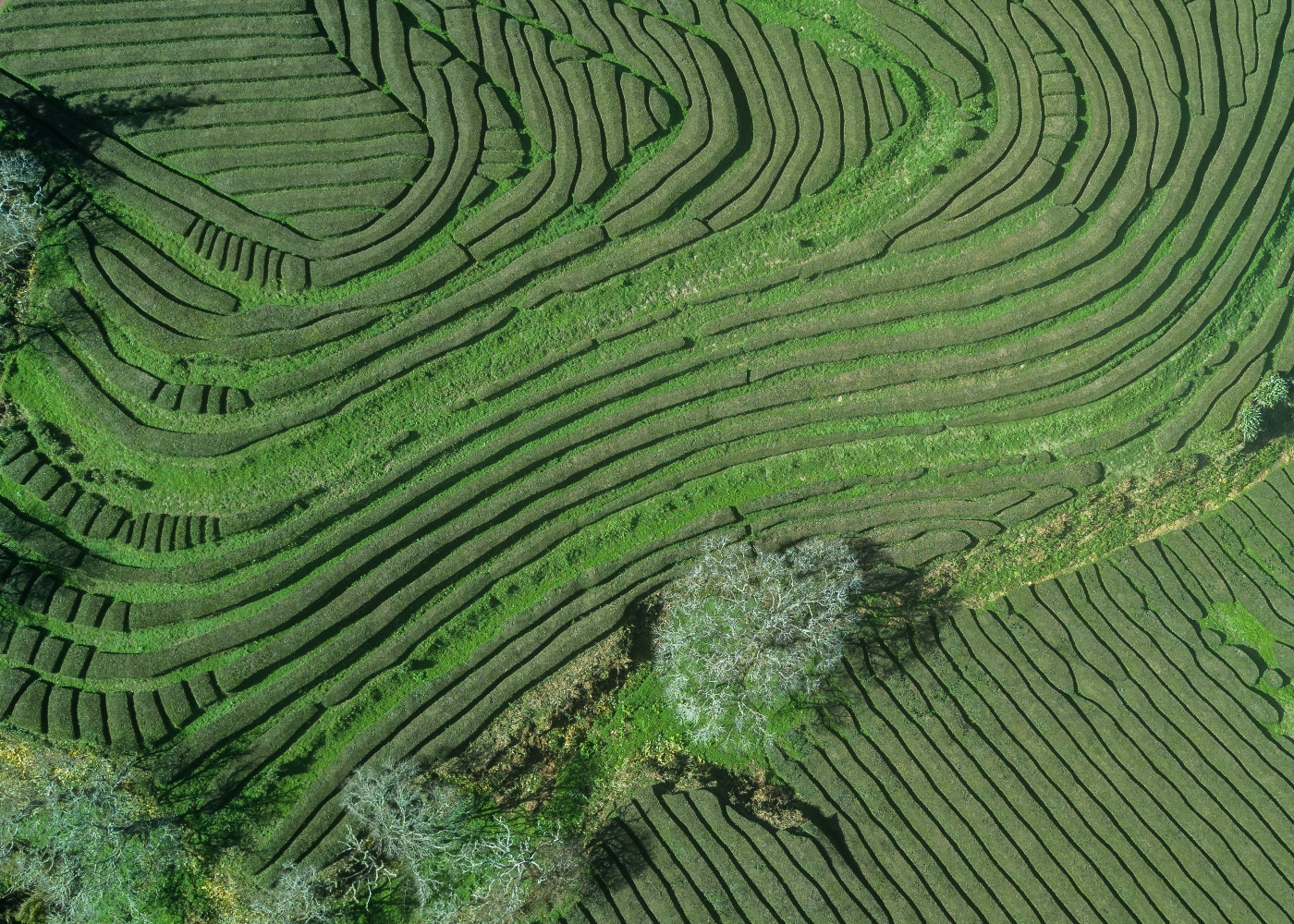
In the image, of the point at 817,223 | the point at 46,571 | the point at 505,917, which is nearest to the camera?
the point at 505,917

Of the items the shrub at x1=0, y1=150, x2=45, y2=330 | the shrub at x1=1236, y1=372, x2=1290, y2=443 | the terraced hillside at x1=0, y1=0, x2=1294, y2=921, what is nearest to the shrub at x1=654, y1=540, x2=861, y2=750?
the terraced hillside at x1=0, y1=0, x2=1294, y2=921

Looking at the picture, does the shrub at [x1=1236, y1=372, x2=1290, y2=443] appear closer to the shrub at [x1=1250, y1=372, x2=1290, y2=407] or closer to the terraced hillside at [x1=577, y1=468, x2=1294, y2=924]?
the shrub at [x1=1250, y1=372, x2=1290, y2=407]

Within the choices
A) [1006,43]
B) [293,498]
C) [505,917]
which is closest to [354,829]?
[505,917]

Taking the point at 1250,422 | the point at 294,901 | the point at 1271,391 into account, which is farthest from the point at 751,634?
the point at 1271,391

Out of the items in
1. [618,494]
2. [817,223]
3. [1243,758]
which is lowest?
[1243,758]

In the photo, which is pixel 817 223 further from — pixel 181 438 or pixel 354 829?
pixel 354 829

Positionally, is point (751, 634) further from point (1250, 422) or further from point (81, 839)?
point (81, 839)

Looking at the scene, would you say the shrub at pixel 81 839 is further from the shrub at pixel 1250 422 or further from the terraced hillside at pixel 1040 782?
the shrub at pixel 1250 422

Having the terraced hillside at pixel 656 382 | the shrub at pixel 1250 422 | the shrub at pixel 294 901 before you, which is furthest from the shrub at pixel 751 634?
the shrub at pixel 1250 422
